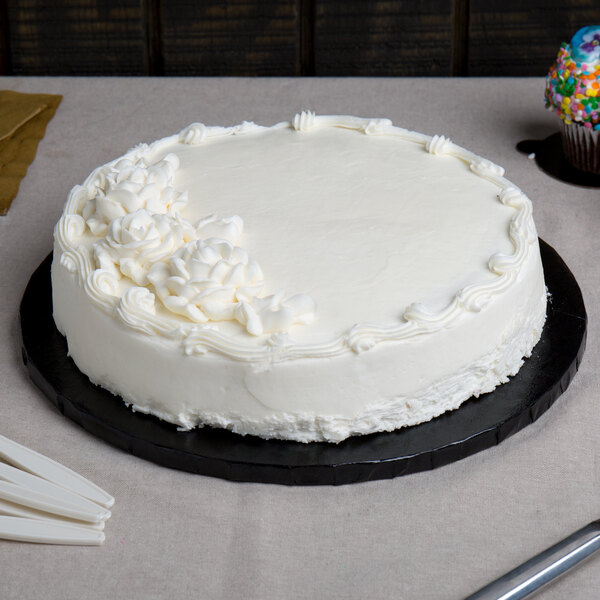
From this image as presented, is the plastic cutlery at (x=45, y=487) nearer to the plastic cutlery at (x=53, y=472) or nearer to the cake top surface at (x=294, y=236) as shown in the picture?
the plastic cutlery at (x=53, y=472)

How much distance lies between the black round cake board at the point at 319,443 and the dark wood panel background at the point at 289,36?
4.58 feet

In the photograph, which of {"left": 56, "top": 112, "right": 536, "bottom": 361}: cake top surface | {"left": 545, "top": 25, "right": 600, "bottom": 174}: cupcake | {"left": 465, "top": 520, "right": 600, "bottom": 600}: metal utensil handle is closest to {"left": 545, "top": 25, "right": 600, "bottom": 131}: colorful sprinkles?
{"left": 545, "top": 25, "right": 600, "bottom": 174}: cupcake

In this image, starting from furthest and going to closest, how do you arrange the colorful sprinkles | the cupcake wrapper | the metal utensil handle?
1. the cupcake wrapper
2. the colorful sprinkles
3. the metal utensil handle

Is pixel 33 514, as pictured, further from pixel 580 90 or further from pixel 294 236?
pixel 580 90

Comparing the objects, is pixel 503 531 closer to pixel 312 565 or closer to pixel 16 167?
pixel 312 565

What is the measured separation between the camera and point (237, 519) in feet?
4.72

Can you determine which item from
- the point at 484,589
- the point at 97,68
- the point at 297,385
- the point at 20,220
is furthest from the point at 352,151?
the point at 97,68

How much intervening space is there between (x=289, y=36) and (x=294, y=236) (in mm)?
1372

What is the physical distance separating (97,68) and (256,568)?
6.51 ft

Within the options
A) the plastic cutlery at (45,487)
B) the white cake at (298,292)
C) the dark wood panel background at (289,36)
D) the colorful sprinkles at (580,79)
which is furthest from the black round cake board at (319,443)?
the dark wood panel background at (289,36)

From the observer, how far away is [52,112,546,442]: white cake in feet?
4.75

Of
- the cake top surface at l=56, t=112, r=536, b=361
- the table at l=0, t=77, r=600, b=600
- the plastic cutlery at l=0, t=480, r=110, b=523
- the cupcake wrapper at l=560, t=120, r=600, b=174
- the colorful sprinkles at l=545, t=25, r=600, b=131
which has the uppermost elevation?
the colorful sprinkles at l=545, t=25, r=600, b=131

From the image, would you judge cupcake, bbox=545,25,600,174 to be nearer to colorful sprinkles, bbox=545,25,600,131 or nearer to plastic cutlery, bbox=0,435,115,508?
colorful sprinkles, bbox=545,25,600,131

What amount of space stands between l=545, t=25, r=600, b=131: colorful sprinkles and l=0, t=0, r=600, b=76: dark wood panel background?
67cm
